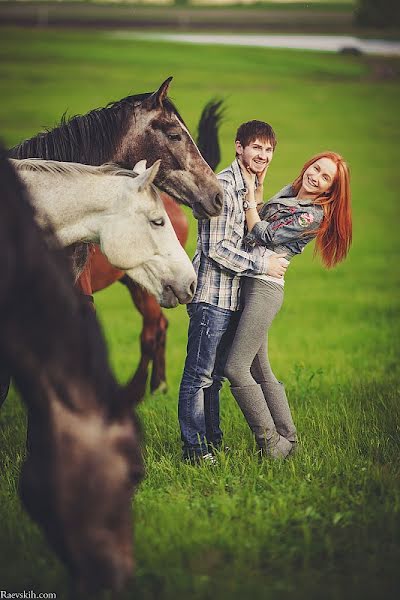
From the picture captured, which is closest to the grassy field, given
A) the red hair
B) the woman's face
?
the red hair

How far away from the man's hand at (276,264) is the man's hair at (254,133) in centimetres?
66

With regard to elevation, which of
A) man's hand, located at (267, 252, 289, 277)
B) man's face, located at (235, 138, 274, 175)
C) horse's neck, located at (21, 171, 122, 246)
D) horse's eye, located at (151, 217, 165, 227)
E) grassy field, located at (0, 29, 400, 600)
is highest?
man's face, located at (235, 138, 274, 175)

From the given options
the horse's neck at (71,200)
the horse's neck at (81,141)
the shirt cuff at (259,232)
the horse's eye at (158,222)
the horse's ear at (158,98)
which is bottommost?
the shirt cuff at (259,232)

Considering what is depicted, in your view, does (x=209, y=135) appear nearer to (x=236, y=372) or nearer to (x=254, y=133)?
(x=254, y=133)

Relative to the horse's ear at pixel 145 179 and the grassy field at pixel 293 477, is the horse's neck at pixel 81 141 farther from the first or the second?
the grassy field at pixel 293 477

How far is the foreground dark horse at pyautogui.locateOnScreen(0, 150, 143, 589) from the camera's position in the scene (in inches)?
116

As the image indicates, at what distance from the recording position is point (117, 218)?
445 cm

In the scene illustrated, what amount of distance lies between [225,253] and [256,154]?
1.97 ft

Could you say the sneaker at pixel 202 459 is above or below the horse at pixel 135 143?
below

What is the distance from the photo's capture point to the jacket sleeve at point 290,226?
16.0 ft

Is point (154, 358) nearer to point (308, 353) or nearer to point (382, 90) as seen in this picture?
point (308, 353)

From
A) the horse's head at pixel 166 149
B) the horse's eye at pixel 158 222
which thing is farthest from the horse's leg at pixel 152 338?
the horse's eye at pixel 158 222

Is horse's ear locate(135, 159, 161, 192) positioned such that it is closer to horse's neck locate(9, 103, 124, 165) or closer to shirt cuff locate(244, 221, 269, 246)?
shirt cuff locate(244, 221, 269, 246)

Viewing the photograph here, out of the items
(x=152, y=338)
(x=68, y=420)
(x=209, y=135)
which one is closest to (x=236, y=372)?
(x=68, y=420)
